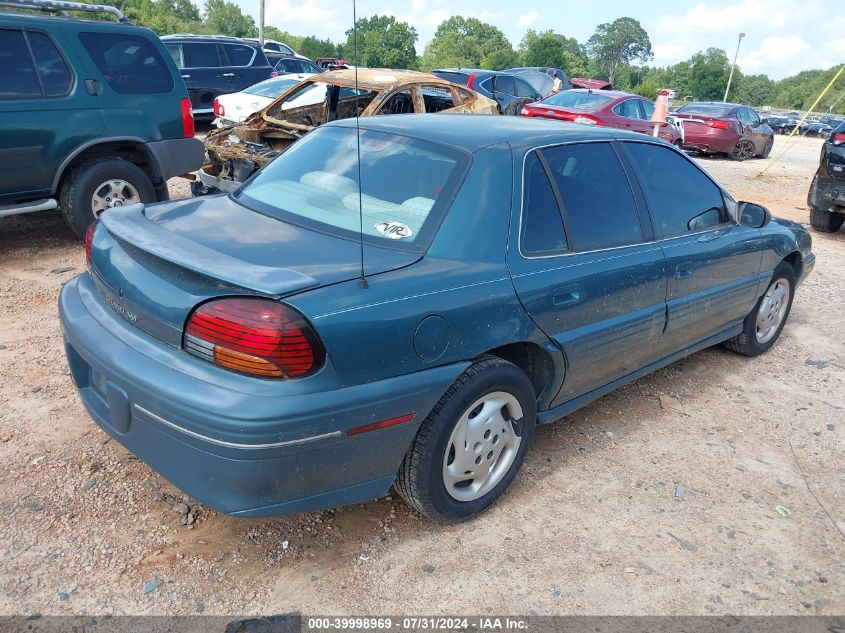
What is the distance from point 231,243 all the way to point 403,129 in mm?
1099

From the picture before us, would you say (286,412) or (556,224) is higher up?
(556,224)

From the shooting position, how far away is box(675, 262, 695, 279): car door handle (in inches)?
148

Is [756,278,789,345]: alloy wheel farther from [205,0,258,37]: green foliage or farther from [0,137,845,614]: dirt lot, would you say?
[205,0,258,37]: green foliage

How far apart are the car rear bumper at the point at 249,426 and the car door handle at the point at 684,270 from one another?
1.68 m

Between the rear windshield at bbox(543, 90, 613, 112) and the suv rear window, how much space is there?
921 centimetres

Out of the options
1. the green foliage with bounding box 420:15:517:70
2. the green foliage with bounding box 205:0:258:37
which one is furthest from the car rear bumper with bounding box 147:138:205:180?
the green foliage with bounding box 420:15:517:70

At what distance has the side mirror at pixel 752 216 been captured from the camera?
4.33 m

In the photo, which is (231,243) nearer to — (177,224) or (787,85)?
(177,224)

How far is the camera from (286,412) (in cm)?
225

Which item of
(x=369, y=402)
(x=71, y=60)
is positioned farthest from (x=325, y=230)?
(x=71, y=60)

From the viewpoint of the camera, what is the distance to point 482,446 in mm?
2951

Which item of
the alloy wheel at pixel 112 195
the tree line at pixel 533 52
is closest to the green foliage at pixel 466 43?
the tree line at pixel 533 52

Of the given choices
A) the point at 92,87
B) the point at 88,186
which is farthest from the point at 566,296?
the point at 92,87

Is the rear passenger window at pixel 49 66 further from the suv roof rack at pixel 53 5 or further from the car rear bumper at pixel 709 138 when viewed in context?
the car rear bumper at pixel 709 138
